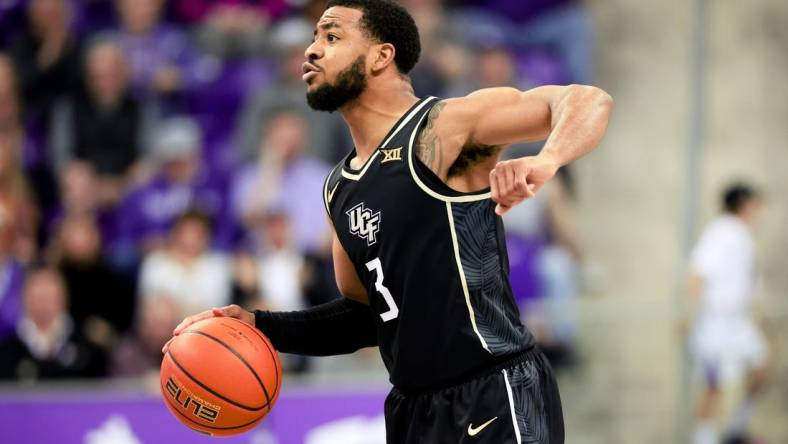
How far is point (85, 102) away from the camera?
31.6ft

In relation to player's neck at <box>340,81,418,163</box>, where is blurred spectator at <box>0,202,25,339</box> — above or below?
below

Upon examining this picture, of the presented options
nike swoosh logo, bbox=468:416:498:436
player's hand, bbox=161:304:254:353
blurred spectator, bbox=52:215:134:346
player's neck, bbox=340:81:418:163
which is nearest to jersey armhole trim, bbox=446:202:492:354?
nike swoosh logo, bbox=468:416:498:436

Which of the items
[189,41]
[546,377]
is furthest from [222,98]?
[546,377]

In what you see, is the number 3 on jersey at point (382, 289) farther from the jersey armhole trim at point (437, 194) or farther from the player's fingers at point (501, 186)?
the player's fingers at point (501, 186)

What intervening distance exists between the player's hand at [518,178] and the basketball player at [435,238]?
41cm

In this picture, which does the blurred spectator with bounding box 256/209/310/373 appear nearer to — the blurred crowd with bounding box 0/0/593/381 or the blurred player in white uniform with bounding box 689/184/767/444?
the blurred crowd with bounding box 0/0/593/381

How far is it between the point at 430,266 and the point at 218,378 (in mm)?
963

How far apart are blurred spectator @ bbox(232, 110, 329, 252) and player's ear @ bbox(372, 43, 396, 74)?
5021 millimetres

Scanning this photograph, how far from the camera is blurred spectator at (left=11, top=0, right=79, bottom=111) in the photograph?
31.7 ft

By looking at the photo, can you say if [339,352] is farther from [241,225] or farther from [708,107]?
[708,107]

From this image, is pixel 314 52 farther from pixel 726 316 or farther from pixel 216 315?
pixel 726 316

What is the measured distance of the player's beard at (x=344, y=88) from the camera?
4.52 meters

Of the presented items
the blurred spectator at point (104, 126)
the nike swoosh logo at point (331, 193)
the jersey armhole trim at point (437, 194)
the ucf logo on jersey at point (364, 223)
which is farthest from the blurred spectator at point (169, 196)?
the jersey armhole trim at point (437, 194)

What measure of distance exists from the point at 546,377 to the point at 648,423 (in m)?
5.80
